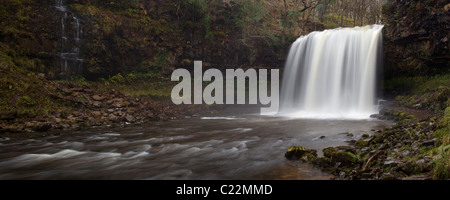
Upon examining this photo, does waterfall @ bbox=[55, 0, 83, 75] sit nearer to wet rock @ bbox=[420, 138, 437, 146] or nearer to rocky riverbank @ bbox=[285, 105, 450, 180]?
rocky riverbank @ bbox=[285, 105, 450, 180]

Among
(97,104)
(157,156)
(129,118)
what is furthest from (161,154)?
(97,104)

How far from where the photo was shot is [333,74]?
18406mm

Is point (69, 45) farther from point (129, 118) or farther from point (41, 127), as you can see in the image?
point (41, 127)

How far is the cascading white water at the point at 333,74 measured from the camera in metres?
16.9

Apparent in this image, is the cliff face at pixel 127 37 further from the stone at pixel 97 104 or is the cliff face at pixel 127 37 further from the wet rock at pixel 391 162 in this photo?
the wet rock at pixel 391 162

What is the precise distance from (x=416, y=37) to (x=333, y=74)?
517cm

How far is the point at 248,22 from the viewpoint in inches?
918

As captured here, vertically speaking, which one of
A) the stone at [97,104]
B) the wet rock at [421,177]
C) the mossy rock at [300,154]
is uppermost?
the wet rock at [421,177]

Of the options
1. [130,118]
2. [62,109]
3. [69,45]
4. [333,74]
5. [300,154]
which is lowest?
[130,118]

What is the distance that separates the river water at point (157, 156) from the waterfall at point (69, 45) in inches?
321

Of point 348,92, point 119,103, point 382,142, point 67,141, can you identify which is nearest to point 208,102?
point 119,103

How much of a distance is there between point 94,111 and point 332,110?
1479 cm

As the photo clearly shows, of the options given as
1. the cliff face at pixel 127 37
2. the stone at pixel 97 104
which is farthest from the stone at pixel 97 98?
the cliff face at pixel 127 37

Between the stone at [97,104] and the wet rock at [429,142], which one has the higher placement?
the wet rock at [429,142]
